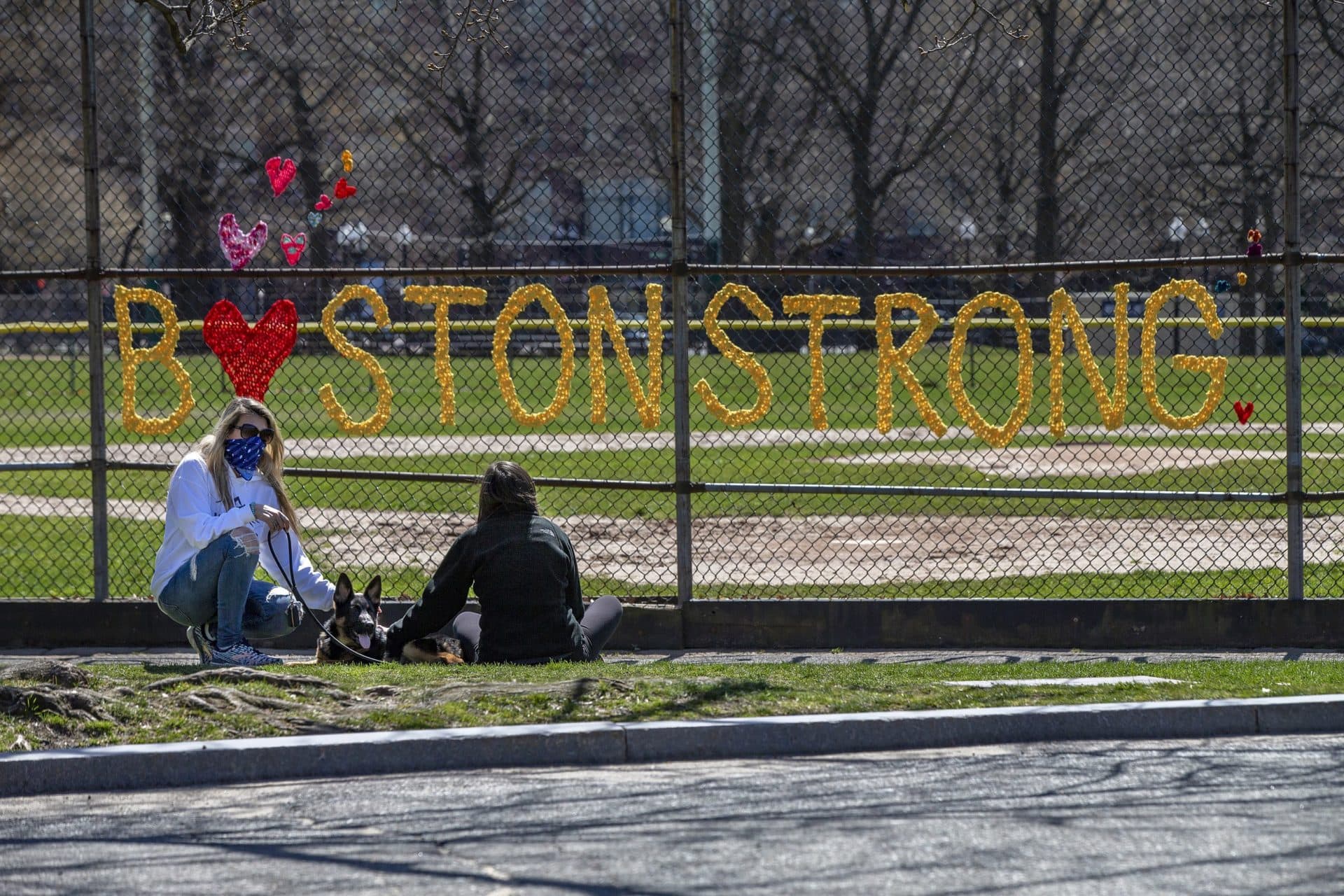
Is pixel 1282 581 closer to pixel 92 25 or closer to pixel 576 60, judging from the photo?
pixel 92 25

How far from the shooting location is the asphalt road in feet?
14.7

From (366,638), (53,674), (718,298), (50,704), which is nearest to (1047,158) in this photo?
(718,298)

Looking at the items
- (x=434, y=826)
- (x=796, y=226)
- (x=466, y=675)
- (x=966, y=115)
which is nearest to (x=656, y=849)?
(x=434, y=826)

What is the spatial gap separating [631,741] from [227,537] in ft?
8.26

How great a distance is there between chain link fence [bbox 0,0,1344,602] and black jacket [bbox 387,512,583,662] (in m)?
1.30

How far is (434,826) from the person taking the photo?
16.7 feet

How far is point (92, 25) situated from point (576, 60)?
71.7 ft

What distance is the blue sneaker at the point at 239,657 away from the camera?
752 centimetres

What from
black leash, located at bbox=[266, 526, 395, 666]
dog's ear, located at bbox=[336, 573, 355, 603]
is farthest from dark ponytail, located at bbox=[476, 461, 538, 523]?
black leash, located at bbox=[266, 526, 395, 666]

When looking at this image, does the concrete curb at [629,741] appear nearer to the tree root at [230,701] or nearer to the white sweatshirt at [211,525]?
the tree root at [230,701]

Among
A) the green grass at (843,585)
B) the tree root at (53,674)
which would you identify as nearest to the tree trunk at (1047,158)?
the green grass at (843,585)

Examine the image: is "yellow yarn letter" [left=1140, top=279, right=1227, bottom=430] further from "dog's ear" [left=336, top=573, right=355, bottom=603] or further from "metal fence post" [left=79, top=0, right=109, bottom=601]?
"metal fence post" [left=79, top=0, right=109, bottom=601]

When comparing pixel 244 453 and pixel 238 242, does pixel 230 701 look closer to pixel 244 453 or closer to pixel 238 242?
pixel 244 453

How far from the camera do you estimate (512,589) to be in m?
7.20
